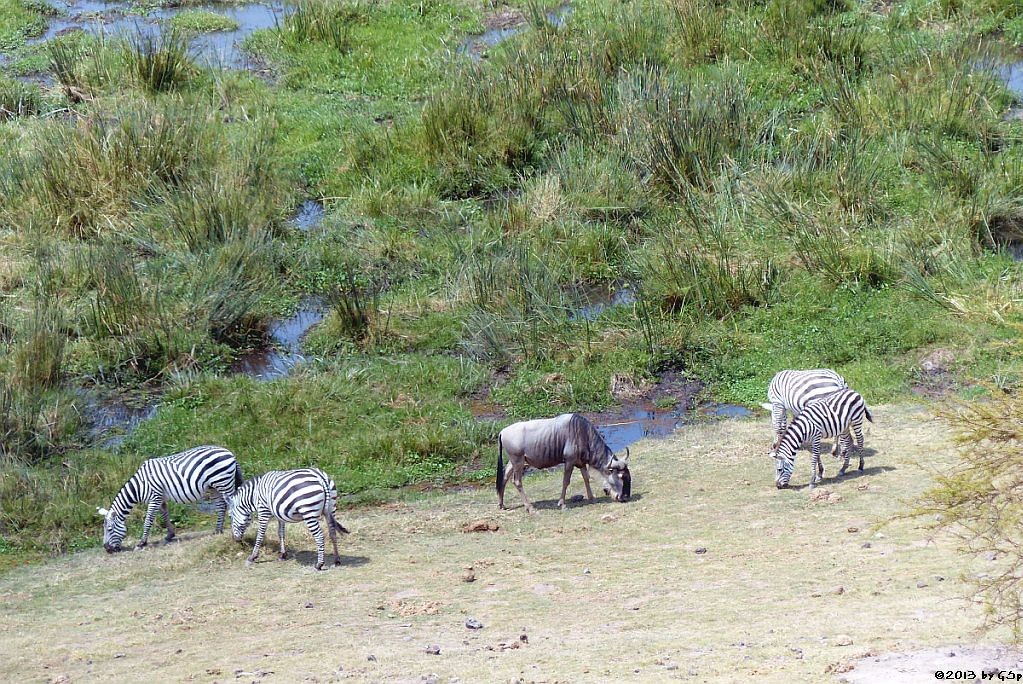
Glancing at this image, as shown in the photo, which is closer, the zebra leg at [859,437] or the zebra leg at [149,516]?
the zebra leg at [859,437]

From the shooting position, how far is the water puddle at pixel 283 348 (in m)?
12.3

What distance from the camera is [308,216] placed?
50.4ft

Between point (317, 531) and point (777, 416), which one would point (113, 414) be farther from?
point (777, 416)

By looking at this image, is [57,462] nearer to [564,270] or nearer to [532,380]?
[532,380]

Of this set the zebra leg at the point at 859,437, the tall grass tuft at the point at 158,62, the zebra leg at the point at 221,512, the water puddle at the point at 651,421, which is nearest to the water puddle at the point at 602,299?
the water puddle at the point at 651,421

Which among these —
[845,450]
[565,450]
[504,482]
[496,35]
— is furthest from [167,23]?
[845,450]

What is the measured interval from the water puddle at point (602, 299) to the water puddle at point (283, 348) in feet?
8.56

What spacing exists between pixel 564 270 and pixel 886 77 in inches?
213

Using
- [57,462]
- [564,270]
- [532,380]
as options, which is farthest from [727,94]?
[57,462]

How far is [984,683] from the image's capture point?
503cm

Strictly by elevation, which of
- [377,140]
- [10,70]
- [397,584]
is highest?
[10,70]

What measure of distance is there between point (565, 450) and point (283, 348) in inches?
183

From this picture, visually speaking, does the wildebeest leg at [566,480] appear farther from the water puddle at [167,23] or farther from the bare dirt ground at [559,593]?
the water puddle at [167,23]

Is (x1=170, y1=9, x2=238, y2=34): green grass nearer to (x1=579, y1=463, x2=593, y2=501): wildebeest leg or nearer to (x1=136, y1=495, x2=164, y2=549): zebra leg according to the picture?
(x1=136, y1=495, x2=164, y2=549): zebra leg
